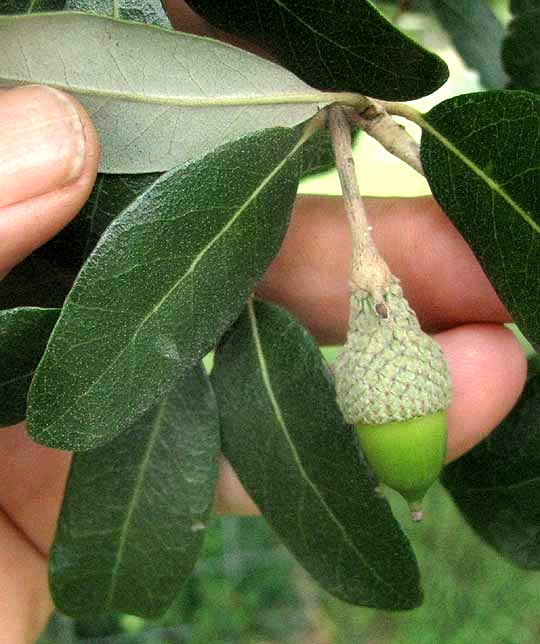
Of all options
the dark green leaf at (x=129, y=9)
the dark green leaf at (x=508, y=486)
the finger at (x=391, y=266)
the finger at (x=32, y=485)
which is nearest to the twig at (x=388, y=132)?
the dark green leaf at (x=129, y=9)

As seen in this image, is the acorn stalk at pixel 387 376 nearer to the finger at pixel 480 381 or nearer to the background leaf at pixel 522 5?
the finger at pixel 480 381

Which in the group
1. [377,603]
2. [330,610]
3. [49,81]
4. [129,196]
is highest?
[49,81]

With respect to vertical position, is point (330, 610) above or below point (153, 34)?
below

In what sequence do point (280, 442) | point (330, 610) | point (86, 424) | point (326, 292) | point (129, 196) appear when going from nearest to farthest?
point (86, 424), point (129, 196), point (280, 442), point (326, 292), point (330, 610)

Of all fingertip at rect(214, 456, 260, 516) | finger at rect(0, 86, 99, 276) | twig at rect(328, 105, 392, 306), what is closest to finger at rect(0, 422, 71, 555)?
→ fingertip at rect(214, 456, 260, 516)

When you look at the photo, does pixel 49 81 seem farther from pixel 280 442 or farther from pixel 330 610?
pixel 330 610

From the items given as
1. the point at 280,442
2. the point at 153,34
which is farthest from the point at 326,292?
the point at 153,34
